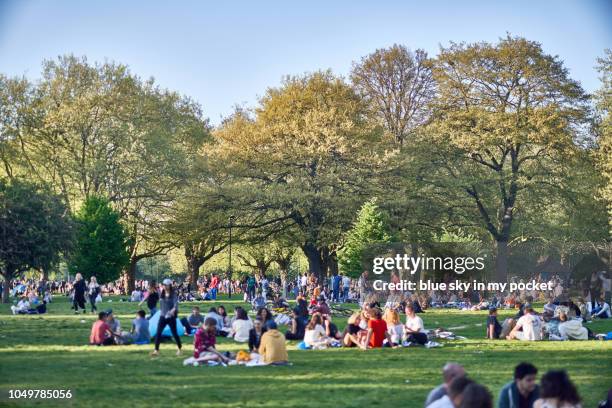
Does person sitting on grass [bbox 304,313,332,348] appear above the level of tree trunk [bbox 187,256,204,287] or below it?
below

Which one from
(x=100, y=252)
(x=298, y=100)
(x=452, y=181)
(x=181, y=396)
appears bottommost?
(x=181, y=396)

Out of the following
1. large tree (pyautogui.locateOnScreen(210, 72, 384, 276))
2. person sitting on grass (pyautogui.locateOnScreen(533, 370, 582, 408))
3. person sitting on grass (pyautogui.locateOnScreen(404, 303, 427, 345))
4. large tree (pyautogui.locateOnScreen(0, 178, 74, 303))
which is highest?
large tree (pyautogui.locateOnScreen(210, 72, 384, 276))

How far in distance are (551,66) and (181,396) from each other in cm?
4156

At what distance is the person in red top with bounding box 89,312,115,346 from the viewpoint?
21.7 m

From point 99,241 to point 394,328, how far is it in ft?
108

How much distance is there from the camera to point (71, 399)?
1320 cm

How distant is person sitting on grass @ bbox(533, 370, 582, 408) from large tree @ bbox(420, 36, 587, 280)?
42028 millimetres

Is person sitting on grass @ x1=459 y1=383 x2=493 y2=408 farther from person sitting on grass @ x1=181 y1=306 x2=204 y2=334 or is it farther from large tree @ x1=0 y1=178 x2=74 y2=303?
large tree @ x1=0 y1=178 x2=74 y2=303

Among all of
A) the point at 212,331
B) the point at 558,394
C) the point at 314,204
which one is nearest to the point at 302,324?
the point at 212,331

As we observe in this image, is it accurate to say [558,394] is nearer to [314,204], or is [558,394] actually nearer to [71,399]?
[71,399]

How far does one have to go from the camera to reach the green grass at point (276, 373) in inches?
532

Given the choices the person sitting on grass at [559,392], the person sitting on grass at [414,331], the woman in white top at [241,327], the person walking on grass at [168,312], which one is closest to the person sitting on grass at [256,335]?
the person walking on grass at [168,312]

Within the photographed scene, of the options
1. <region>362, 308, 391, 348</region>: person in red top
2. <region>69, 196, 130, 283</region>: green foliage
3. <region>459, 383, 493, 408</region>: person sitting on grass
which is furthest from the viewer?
<region>69, 196, 130, 283</region>: green foliage

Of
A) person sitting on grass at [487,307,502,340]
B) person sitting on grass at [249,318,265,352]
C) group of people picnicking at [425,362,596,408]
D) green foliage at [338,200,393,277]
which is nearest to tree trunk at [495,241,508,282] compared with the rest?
green foliage at [338,200,393,277]
